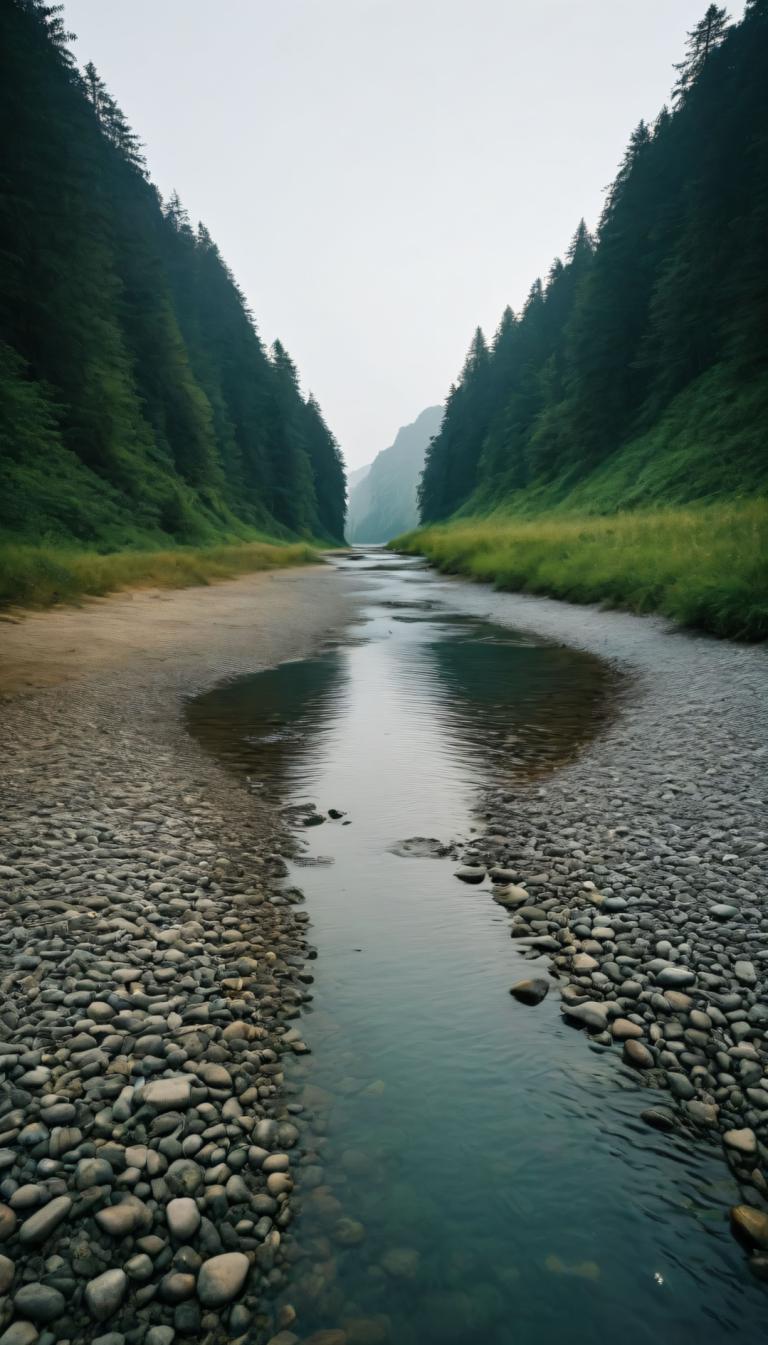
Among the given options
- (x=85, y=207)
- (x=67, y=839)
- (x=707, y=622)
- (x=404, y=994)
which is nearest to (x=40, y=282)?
(x=85, y=207)

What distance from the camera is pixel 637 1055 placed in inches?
122

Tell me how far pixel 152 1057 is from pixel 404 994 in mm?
1265

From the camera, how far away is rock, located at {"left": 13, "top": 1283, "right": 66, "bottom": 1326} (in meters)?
1.99

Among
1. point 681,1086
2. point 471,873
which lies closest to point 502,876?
point 471,873

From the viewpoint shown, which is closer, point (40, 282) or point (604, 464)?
point (40, 282)

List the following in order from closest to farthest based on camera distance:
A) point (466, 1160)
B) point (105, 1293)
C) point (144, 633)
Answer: point (105, 1293), point (466, 1160), point (144, 633)

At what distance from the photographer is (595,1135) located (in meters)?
2.75

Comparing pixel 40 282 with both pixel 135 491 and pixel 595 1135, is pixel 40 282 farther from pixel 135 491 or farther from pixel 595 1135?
pixel 595 1135

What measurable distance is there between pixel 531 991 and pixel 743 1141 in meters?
1.11

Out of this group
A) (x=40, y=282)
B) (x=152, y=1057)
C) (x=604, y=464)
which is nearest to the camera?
(x=152, y=1057)

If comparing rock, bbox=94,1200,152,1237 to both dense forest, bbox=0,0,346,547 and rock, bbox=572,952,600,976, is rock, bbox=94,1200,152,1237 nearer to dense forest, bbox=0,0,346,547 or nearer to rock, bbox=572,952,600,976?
rock, bbox=572,952,600,976

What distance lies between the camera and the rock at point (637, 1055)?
307 centimetres

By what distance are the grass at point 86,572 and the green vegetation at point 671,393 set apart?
38.1 ft

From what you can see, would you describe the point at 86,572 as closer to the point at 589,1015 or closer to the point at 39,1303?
the point at 589,1015
